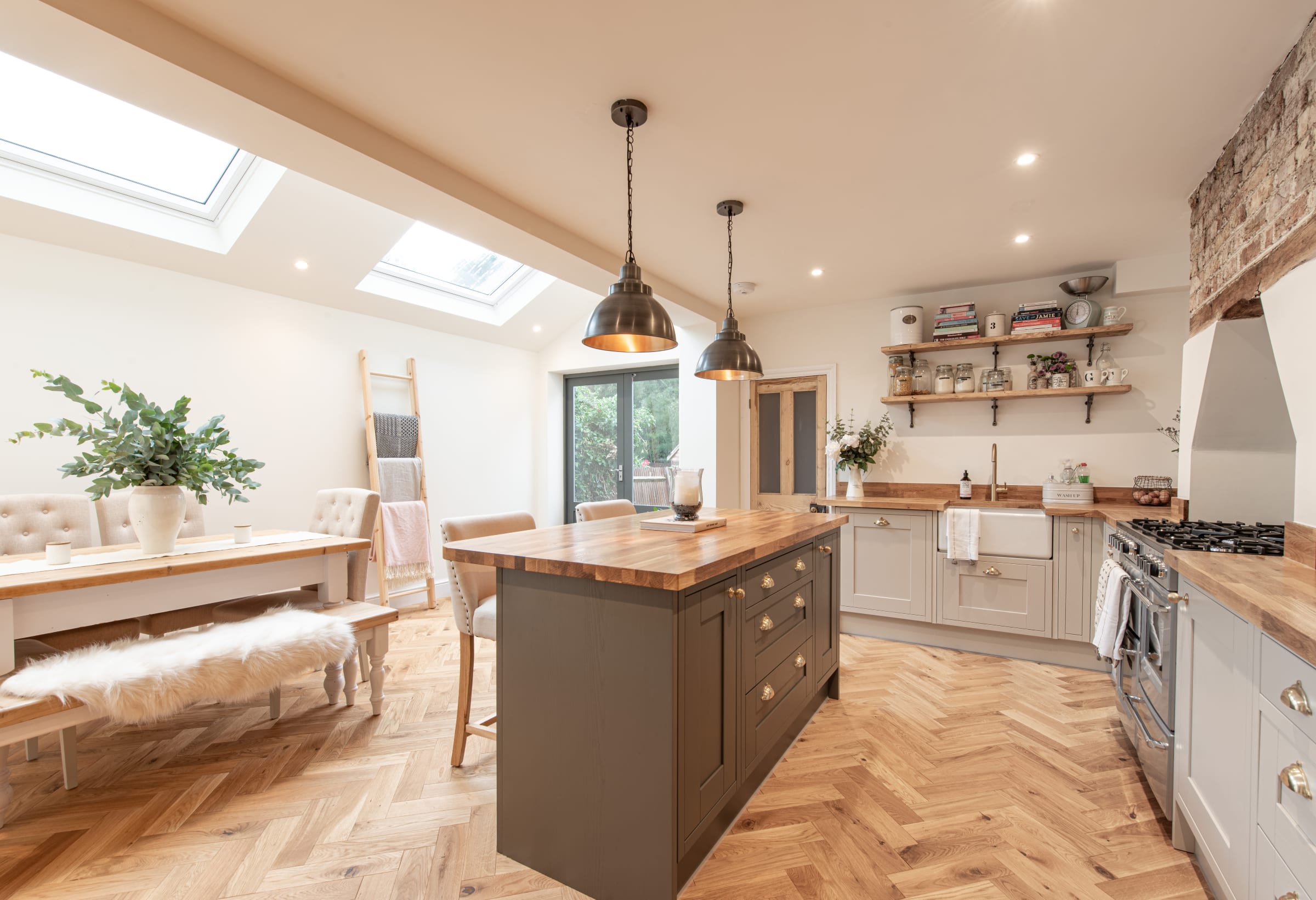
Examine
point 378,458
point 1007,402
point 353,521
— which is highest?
point 1007,402

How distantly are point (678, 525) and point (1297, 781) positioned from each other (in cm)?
159

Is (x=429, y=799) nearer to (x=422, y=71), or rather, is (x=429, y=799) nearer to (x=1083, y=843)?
(x=1083, y=843)

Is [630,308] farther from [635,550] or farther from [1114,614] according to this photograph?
[1114,614]

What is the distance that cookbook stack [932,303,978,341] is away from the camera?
3842 millimetres

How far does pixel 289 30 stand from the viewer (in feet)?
5.31

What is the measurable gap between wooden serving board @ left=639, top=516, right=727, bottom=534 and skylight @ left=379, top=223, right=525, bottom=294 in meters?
2.63

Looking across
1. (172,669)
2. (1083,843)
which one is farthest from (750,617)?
(172,669)

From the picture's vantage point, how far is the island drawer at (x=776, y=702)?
1817 millimetres

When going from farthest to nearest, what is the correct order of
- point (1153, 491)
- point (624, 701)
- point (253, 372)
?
point (253, 372) < point (1153, 491) < point (624, 701)

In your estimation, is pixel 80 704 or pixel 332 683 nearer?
pixel 80 704

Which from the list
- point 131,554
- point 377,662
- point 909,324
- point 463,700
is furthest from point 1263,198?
point 131,554

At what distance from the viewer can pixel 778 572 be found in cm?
202

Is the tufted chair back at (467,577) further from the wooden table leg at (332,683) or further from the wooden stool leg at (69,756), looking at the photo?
the wooden stool leg at (69,756)

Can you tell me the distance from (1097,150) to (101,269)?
4.67 meters
